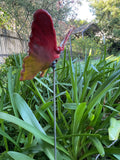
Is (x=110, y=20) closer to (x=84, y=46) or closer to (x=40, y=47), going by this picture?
(x=84, y=46)

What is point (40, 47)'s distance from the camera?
0.68 feet

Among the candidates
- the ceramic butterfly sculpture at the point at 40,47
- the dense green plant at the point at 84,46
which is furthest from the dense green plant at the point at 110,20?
the ceramic butterfly sculpture at the point at 40,47

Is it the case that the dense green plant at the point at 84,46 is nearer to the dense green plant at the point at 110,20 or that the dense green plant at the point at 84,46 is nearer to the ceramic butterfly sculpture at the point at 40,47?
the dense green plant at the point at 110,20

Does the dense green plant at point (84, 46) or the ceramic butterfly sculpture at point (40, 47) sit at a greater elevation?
the dense green plant at point (84, 46)

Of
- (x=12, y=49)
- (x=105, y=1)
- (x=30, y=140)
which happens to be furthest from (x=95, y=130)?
(x=105, y=1)

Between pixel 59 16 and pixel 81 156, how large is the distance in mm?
5953

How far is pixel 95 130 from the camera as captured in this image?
0.44m

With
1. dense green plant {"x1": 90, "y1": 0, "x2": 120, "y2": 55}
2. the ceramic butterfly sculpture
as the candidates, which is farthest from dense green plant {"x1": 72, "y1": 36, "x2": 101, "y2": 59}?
the ceramic butterfly sculpture

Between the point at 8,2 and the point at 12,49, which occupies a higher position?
the point at 8,2

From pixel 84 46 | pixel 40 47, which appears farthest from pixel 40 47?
pixel 84 46

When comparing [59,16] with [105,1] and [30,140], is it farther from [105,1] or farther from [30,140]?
[105,1]

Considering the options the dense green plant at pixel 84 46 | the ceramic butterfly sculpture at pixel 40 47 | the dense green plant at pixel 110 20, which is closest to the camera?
the ceramic butterfly sculpture at pixel 40 47

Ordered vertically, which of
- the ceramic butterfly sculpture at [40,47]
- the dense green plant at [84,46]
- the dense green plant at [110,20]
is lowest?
the ceramic butterfly sculpture at [40,47]

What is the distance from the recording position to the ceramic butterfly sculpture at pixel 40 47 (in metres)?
0.19
